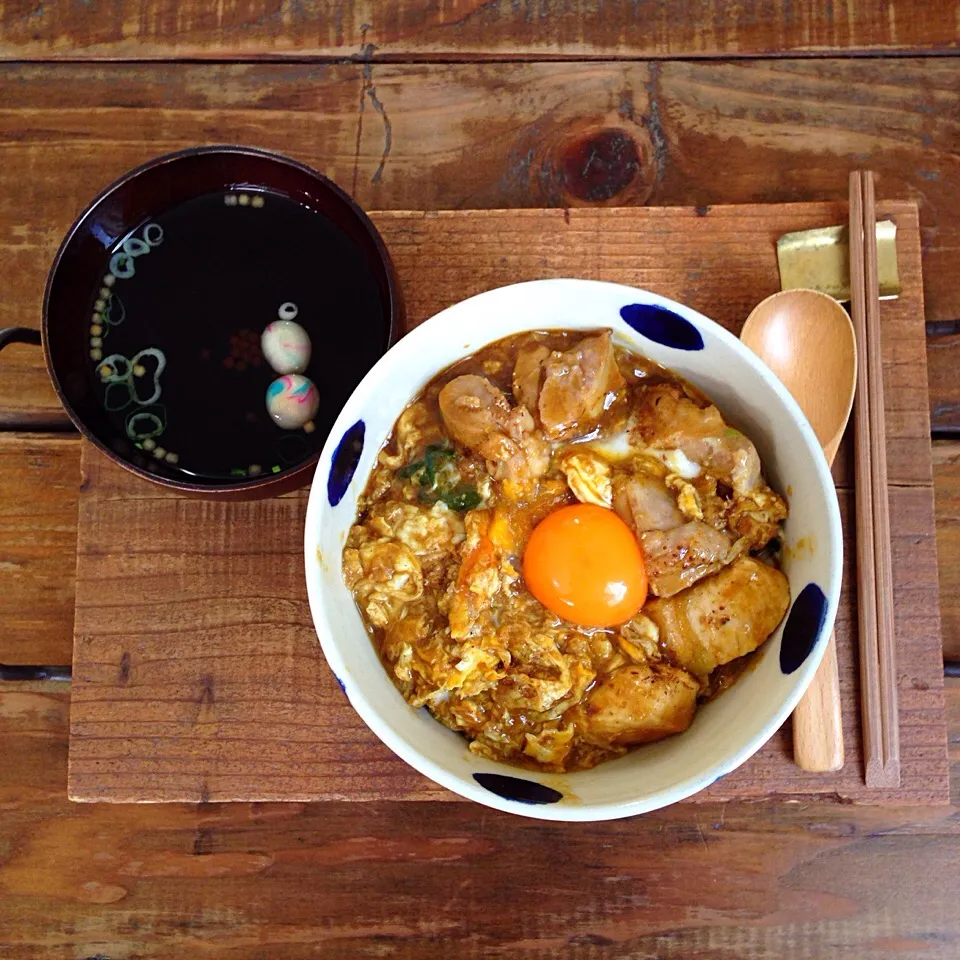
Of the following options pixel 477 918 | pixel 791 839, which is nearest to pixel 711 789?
pixel 791 839

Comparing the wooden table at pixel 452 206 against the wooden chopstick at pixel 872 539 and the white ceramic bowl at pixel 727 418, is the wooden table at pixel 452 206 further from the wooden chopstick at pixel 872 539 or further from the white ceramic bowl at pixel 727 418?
the white ceramic bowl at pixel 727 418

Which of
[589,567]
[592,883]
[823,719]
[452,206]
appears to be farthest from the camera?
[452,206]

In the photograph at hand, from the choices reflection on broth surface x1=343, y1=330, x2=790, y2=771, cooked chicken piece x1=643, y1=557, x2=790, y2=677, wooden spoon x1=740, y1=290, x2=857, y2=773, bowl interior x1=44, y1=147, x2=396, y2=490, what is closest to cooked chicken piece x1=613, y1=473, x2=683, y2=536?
reflection on broth surface x1=343, y1=330, x2=790, y2=771

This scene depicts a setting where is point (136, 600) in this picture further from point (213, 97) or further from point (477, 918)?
point (213, 97)

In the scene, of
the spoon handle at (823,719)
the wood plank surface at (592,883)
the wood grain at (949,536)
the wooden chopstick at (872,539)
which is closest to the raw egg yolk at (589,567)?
the spoon handle at (823,719)

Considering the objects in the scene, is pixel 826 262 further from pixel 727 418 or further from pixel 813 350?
pixel 727 418

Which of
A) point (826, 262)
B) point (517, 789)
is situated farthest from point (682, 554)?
point (826, 262)

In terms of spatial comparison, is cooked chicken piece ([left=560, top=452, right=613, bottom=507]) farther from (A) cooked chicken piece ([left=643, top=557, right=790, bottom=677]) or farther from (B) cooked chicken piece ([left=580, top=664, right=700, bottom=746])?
(B) cooked chicken piece ([left=580, top=664, right=700, bottom=746])
